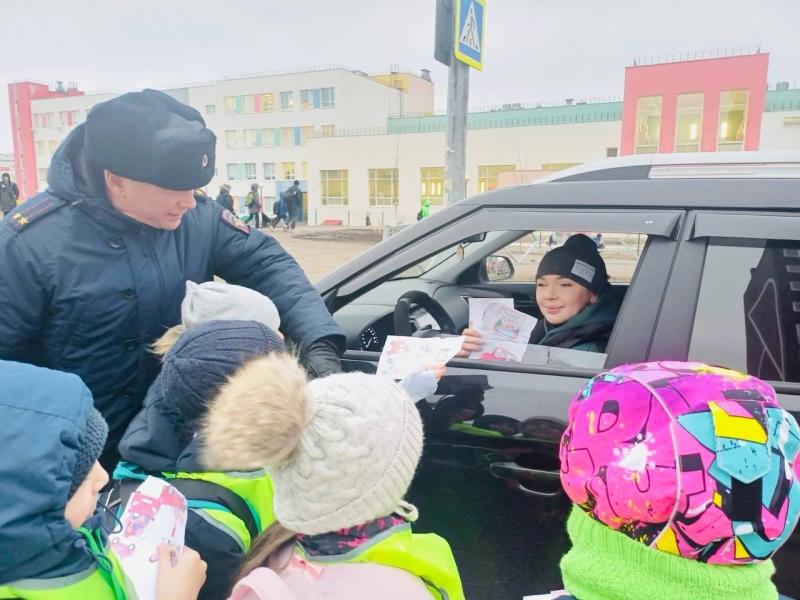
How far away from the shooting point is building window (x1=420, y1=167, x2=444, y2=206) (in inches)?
1529

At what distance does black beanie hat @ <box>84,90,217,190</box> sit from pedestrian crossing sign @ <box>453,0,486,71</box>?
→ 3282mm

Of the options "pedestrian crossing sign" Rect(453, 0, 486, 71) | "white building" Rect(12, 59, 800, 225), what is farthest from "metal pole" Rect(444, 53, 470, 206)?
"white building" Rect(12, 59, 800, 225)

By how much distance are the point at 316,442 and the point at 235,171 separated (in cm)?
5594

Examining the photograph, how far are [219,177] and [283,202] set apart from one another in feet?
101

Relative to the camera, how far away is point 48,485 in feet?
2.97

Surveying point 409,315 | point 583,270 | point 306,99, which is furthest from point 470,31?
point 306,99

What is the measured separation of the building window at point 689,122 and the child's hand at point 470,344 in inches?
1406

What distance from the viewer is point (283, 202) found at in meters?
27.9

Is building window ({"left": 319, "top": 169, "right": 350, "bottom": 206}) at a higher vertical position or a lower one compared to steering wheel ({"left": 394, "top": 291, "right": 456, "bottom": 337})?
higher

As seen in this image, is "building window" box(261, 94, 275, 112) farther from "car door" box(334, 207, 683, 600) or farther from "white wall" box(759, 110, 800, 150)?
"car door" box(334, 207, 683, 600)

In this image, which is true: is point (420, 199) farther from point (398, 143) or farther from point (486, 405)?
point (486, 405)

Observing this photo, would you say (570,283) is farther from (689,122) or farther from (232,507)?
(689,122)

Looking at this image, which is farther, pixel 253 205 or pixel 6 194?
pixel 253 205

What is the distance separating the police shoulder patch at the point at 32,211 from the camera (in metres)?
1.73
